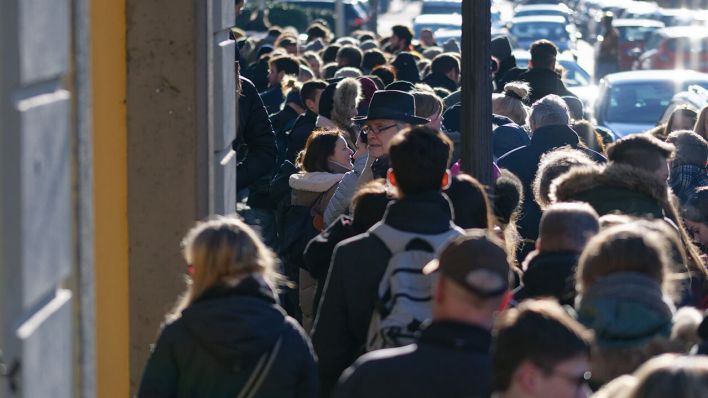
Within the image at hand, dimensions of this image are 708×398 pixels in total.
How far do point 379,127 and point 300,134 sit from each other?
11.5 ft

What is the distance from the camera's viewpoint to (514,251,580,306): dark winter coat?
5.15 meters

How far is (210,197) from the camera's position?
6789mm

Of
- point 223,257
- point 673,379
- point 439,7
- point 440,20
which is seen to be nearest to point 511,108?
point 223,257

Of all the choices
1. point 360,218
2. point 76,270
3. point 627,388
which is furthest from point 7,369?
point 360,218

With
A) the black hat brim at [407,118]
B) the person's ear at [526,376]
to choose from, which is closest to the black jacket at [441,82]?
the black hat brim at [407,118]

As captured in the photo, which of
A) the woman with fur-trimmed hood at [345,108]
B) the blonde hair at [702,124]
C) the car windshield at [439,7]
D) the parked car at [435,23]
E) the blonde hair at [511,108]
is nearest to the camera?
the woman with fur-trimmed hood at [345,108]

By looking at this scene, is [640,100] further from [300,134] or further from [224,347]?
[224,347]

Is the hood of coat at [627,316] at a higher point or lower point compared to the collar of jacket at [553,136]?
lower

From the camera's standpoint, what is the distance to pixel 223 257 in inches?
184

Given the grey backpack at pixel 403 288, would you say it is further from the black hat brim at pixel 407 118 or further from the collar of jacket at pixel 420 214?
the black hat brim at pixel 407 118

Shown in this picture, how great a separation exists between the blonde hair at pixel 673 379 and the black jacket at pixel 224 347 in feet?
5.85

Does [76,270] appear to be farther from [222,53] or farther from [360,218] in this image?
[222,53]

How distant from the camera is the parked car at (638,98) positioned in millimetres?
16734

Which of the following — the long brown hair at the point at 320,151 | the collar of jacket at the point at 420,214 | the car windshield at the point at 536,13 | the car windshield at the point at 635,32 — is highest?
the car windshield at the point at 536,13
